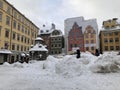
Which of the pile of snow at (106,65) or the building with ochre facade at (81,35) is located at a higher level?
Answer: the building with ochre facade at (81,35)

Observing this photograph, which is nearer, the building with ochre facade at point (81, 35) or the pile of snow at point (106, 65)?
the pile of snow at point (106, 65)

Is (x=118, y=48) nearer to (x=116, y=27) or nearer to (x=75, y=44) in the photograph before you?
(x=116, y=27)

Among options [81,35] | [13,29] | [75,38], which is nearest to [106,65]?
[13,29]

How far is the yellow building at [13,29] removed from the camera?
33312 millimetres

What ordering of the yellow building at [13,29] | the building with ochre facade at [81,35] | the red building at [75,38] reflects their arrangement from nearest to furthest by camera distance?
the yellow building at [13,29]
the building with ochre facade at [81,35]
the red building at [75,38]

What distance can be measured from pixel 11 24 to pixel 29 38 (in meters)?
13.1

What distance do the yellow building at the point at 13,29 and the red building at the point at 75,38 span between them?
15.1 metres

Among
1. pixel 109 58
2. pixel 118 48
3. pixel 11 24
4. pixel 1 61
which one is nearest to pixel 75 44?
pixel 118 48

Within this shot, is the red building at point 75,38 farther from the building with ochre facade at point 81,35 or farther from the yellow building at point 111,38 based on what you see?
the yellow building at point 111,38

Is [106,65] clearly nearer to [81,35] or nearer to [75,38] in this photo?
[81,35]

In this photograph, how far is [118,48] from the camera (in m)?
44.6

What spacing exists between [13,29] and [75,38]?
73.6 ft

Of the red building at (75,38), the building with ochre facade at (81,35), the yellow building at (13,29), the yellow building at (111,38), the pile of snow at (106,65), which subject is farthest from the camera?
the red building at (75,38)

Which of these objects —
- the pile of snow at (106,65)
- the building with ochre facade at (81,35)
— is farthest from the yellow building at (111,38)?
the pile of snow at (106,65)
